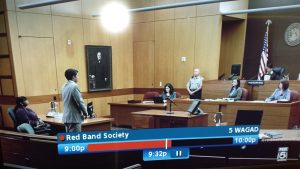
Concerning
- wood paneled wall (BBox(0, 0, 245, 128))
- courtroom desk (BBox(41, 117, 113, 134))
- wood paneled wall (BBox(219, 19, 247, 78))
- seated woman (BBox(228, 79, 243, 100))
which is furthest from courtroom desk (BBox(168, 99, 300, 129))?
wood paneled wall (BBox(219, 19, 247, 78))

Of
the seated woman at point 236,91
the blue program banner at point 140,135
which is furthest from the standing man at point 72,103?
the seated woman at point 236,91

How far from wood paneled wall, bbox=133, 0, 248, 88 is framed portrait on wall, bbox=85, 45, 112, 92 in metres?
1.14

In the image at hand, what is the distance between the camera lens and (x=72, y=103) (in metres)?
3.52

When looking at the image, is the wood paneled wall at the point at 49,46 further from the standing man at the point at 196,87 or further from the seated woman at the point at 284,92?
the seated woman at the point at 284,92

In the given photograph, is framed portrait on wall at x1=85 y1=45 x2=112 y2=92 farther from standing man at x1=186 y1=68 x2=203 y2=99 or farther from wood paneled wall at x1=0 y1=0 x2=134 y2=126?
standing man at x1=186 y1=68 x2=203 y2=99

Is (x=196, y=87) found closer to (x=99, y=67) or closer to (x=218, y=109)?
(x=218, y=109)

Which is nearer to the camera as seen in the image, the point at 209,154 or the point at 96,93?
the point at 209,154

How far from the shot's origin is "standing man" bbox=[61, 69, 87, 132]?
3.47 metres

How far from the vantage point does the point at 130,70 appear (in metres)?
8.44

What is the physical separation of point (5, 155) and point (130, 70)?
7498mm

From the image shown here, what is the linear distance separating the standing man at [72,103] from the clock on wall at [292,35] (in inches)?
279

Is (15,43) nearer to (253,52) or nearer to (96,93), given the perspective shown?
(96,93)

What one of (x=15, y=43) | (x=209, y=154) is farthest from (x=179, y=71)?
(x=209, y=154)

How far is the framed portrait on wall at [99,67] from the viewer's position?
7.26m
